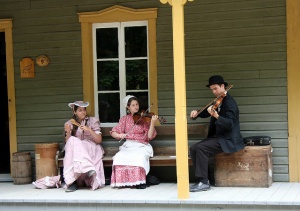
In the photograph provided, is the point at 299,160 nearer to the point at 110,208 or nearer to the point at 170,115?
the point at 170,115

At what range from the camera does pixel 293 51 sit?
291 inches

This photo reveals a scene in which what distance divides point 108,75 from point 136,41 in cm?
63

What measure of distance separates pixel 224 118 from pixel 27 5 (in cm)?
350

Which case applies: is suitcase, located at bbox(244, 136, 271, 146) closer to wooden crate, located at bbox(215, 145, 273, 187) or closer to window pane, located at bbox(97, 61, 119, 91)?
wooden crate, located at bbox(215, 145, 273, 187)

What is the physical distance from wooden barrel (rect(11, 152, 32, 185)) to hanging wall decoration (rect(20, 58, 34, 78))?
115cm

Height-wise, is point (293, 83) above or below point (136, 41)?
below

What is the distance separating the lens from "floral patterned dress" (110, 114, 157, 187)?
23.7 feet

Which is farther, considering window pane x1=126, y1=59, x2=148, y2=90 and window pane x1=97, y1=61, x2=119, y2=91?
window pane x1=97, y1=61, x2=119, y2=91

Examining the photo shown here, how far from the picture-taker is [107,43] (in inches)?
325

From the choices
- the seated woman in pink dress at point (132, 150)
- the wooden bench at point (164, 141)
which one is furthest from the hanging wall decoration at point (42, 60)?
the seated woman in pink dress at point (132, 150)

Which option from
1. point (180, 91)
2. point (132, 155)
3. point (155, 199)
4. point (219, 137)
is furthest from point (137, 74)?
point (155, 199)

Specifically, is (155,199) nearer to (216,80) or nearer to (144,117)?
(144,117)

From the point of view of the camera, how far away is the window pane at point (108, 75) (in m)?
8.23

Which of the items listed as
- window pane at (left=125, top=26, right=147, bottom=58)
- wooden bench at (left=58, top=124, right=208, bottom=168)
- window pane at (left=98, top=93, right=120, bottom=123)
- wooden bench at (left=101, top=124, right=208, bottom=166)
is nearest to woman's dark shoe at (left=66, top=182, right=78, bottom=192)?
wooden bench at (left=58, top=124, right=208, bottom=168)
